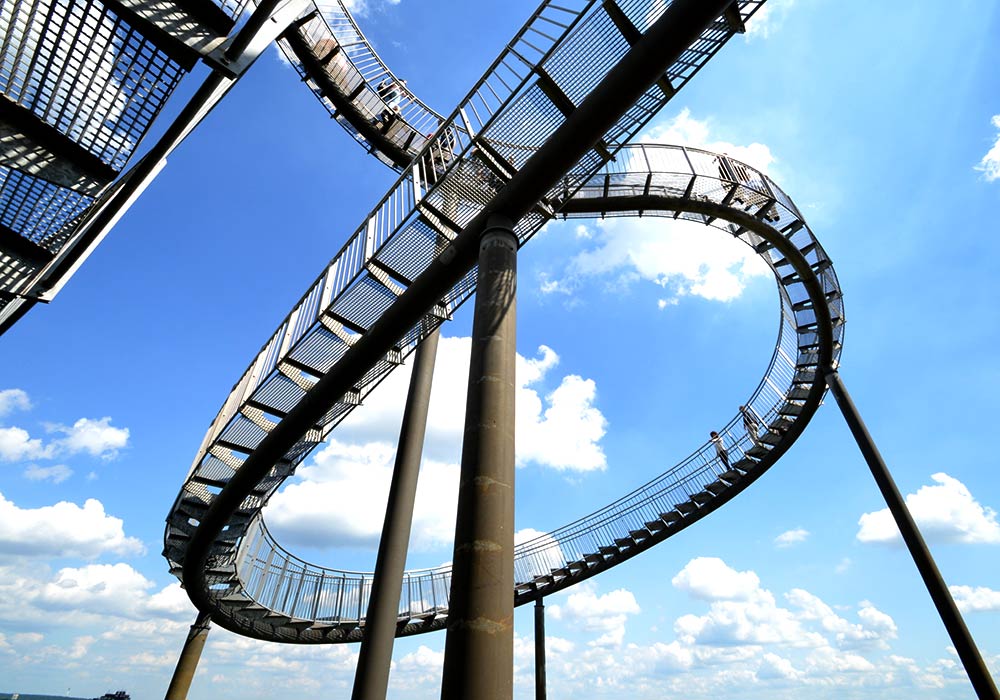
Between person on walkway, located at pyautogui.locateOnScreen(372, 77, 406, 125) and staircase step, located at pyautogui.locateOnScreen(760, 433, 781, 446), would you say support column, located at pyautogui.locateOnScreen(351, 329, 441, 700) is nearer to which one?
person on walkway, located at pyautogui.locateOnScreen(372, 77, 406, 125)

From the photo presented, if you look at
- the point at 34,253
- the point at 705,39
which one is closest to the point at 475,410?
the point at 705,39

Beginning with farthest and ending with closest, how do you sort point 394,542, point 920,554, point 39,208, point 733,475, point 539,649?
1. point 539,649
2. point 733,475
3. point 920,554
4. point 394,542
5. point 39,208

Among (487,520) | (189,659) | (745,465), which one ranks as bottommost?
(487,520)

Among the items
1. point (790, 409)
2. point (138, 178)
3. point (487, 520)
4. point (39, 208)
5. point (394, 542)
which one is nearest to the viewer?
point (487, 520)

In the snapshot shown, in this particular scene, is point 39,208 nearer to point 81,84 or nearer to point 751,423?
point 81,84

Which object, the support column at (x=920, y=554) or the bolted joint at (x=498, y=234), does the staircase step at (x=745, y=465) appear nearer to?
the support column at (x=920, y=554)

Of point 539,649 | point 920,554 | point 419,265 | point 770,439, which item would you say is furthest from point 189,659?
point 920,554

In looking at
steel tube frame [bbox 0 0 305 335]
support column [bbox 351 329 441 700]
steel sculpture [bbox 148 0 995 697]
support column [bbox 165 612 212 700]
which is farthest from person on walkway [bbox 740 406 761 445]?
support column [bbox 165 612 212 700]

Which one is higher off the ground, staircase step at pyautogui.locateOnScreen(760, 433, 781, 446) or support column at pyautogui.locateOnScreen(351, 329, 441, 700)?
staircase step at pyautogui.locateOnScreen(760, 433, 781, 446)

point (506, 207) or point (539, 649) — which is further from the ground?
point (506, 207)
